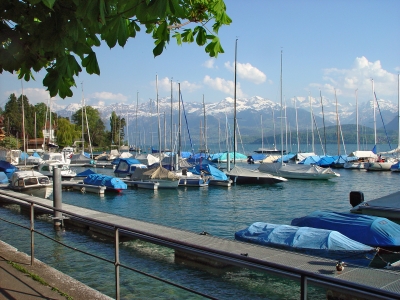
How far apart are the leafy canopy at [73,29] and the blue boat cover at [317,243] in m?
10.3

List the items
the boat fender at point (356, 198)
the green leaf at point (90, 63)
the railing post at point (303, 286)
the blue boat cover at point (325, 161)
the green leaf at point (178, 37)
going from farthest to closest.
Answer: the blue boat cover at point (325, 161), the boat fender at point (356, 198), the green leaf at point (178, 37), the green leaf at point (90, 63), the railing post at point (303, 286)

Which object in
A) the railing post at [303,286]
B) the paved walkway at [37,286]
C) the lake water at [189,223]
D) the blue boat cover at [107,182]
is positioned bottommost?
the lake water at [189,223]

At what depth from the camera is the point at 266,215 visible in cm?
2673

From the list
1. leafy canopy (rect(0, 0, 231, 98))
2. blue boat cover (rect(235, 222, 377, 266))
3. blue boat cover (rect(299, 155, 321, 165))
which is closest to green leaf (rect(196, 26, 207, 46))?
leafy canopy (rect(0, 0, 231, 98))

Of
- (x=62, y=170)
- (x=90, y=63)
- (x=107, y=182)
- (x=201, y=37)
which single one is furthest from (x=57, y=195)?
(x=62, y=170)

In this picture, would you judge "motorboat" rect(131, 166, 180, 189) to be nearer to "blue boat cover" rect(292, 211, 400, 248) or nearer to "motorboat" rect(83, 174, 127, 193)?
"motorboat" rect(83, 174, 127, 193)

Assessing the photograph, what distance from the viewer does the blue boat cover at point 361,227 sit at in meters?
15.9

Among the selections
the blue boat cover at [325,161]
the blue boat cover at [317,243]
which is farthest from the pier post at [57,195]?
the blue boat cover at [325,161]

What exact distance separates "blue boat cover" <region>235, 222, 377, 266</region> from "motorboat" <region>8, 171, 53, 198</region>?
19.7 m

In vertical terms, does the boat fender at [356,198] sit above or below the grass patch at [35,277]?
below

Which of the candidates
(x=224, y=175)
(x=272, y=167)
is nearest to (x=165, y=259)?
→ (x=224, y=175)

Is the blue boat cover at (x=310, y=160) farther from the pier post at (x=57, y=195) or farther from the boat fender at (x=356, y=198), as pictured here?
the pier post at (x=57, y=195)

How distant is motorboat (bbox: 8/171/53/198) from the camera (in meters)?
31.1

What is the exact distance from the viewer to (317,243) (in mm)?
14859
